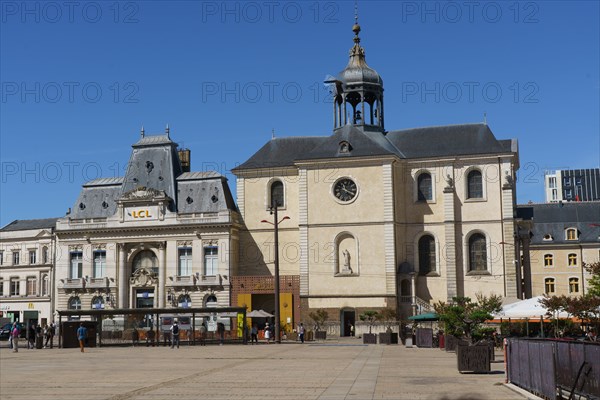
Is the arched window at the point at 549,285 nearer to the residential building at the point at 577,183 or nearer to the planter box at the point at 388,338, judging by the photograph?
the planter box at the point at 388,338

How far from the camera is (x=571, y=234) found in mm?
87938

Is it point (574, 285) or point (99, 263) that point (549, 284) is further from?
point (99, 263)

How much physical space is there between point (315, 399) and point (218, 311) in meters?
34.4

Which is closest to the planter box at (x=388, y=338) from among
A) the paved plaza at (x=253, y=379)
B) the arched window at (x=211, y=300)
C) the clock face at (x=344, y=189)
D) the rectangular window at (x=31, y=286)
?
the paved plaza at (x=253, y=379)

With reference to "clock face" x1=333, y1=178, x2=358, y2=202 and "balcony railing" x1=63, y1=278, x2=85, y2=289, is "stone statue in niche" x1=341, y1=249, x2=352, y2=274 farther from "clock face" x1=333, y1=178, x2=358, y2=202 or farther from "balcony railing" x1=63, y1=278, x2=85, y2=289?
"balcony railing" x1=63, y1=278, x2=85, y2=289

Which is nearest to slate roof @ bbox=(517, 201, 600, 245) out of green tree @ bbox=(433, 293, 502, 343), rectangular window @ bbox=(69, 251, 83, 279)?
rectangular window @ bbox=(69, 251, 83, 279)

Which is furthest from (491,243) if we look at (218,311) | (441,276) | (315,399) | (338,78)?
(315,399)

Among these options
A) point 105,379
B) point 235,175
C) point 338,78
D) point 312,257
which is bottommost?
point 105,379

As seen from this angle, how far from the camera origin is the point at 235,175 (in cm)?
7200

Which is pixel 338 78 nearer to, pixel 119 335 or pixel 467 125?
pixel 467 125

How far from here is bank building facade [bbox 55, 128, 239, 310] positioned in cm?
6975

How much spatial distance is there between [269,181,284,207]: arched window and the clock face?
5.72 m

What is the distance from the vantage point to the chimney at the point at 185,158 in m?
78.7

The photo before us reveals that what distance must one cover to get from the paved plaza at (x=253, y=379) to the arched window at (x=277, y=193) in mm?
37344
